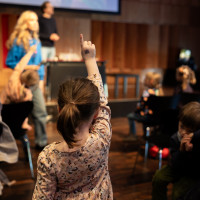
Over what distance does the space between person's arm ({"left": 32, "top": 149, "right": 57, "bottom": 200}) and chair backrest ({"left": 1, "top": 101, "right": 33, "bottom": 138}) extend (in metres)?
1.39

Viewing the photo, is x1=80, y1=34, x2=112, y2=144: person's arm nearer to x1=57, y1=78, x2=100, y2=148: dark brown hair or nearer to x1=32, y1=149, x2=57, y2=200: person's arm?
x1=57, y1=78, x2=100, y2=148: dark brown hair

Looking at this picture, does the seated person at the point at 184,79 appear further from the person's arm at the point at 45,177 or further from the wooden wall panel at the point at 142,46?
the wooden wall panel at the point at 142,46

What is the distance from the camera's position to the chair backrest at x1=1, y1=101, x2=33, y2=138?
2.33m

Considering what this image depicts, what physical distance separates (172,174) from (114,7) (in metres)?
6.11

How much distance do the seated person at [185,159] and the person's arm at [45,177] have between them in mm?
848

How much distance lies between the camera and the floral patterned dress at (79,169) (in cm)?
103

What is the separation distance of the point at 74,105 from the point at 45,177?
0.28 m

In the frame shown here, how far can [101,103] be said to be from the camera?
1.13m

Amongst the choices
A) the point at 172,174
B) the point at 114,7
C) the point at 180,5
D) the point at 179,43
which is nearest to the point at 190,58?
the point at 179,43

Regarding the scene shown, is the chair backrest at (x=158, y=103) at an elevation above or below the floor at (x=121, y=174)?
above

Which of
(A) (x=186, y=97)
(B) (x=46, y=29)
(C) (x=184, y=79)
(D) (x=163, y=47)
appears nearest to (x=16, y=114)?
(A) (x=186, y=97)

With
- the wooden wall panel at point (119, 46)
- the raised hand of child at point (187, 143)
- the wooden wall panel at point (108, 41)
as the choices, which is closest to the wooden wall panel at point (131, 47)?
the wooden wall panel at point (119, 46)

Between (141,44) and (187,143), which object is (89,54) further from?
(141,44)

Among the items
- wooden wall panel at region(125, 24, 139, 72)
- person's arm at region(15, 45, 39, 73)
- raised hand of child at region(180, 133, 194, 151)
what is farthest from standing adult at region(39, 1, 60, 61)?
raised hand of child at region(180, 133, 194, 151)
